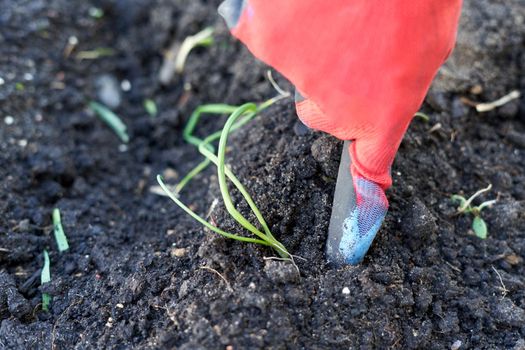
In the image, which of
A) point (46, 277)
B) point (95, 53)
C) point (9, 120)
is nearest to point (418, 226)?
point (46, 277)

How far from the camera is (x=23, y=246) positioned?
5.22 ft

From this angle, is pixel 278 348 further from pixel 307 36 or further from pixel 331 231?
pixel 307 36

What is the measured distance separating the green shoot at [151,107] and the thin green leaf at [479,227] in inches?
43.0

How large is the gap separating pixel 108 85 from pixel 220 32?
0.43 meters

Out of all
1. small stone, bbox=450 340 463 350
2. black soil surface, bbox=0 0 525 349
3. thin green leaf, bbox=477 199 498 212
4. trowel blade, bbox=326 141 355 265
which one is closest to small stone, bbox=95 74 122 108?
black soil surface, bbox=0 0 525 349

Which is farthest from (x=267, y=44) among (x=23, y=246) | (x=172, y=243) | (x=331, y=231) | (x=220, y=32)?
(x=220, y=32)

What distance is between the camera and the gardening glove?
3.26ft

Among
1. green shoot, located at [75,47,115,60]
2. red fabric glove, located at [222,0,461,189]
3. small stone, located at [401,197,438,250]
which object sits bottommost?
green shoot, located at [75,47,115,60]

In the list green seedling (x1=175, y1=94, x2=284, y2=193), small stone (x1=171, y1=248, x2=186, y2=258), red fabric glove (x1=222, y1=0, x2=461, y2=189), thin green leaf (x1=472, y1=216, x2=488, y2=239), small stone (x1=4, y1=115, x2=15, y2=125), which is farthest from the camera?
small stone (x1=4, y1=115, x2=15, y2=125)

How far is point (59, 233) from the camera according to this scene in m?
1.64

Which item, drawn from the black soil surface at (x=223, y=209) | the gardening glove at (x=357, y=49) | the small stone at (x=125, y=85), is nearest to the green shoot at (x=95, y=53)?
the black soil surface at (x=223, y=209)

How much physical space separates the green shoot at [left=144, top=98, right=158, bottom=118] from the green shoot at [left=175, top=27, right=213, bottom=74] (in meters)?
0.14

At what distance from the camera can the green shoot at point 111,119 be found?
2.07 metres

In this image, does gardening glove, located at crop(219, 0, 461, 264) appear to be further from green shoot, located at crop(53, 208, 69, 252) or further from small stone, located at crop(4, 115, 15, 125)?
small stone, located at crop(4, 115, 15, 125)
